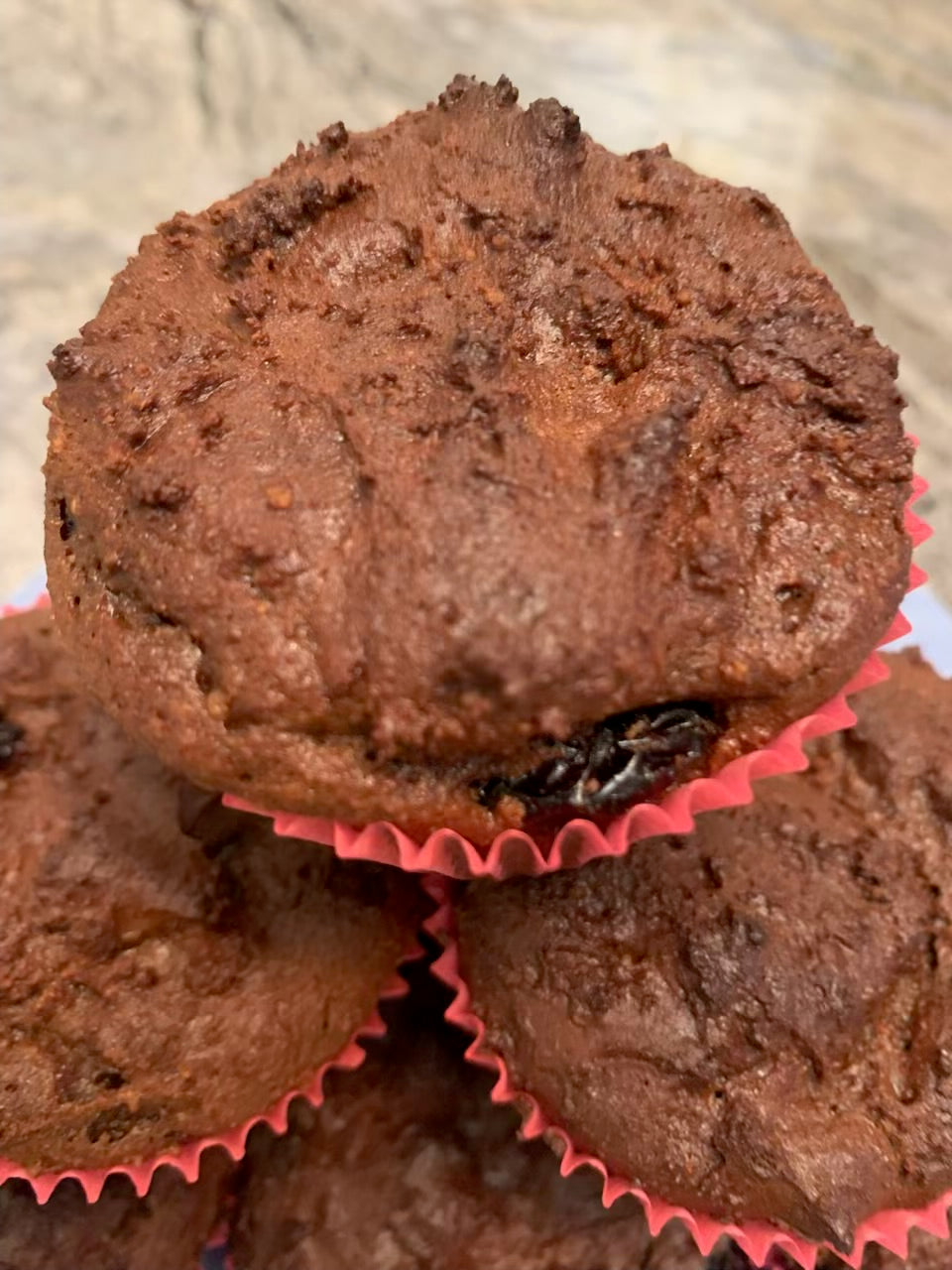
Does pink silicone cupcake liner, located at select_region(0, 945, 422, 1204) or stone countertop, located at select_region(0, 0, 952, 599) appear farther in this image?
stone countertop, located at select_region(0, 0, 952, 599)

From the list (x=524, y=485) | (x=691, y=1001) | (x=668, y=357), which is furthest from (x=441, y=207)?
(x=691, y=1001)

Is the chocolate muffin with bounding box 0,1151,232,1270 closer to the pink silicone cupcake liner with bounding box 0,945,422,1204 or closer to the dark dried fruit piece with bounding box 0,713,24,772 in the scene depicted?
the pink silicone cupcake liner with bounding box 0,945,422,1204

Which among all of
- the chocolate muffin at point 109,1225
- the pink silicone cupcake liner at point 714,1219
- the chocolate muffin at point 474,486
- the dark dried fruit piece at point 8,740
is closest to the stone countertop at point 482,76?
the dark dried fruit piece at point 8,740

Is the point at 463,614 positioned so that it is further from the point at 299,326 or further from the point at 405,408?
the point at 299,326

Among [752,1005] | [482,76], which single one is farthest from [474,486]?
[482,76]

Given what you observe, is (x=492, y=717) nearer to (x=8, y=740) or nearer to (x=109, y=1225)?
(x=8, y=740)

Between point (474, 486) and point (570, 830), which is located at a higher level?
point (474, 486)

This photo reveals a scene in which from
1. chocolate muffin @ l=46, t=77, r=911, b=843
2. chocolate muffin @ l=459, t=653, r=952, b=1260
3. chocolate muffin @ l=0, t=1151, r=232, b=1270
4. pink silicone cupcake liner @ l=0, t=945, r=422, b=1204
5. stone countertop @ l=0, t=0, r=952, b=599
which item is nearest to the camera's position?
chocolate muffin @ l=46, t=77, r=911, b=843

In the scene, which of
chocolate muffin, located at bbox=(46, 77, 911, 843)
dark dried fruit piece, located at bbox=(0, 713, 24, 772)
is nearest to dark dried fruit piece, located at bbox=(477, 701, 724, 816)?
chocolate muffin, located at bbox=(46, 77, 911, 843)

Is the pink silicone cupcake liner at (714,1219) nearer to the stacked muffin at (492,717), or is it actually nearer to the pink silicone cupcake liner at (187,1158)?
the stacked muffin at (492,717)
